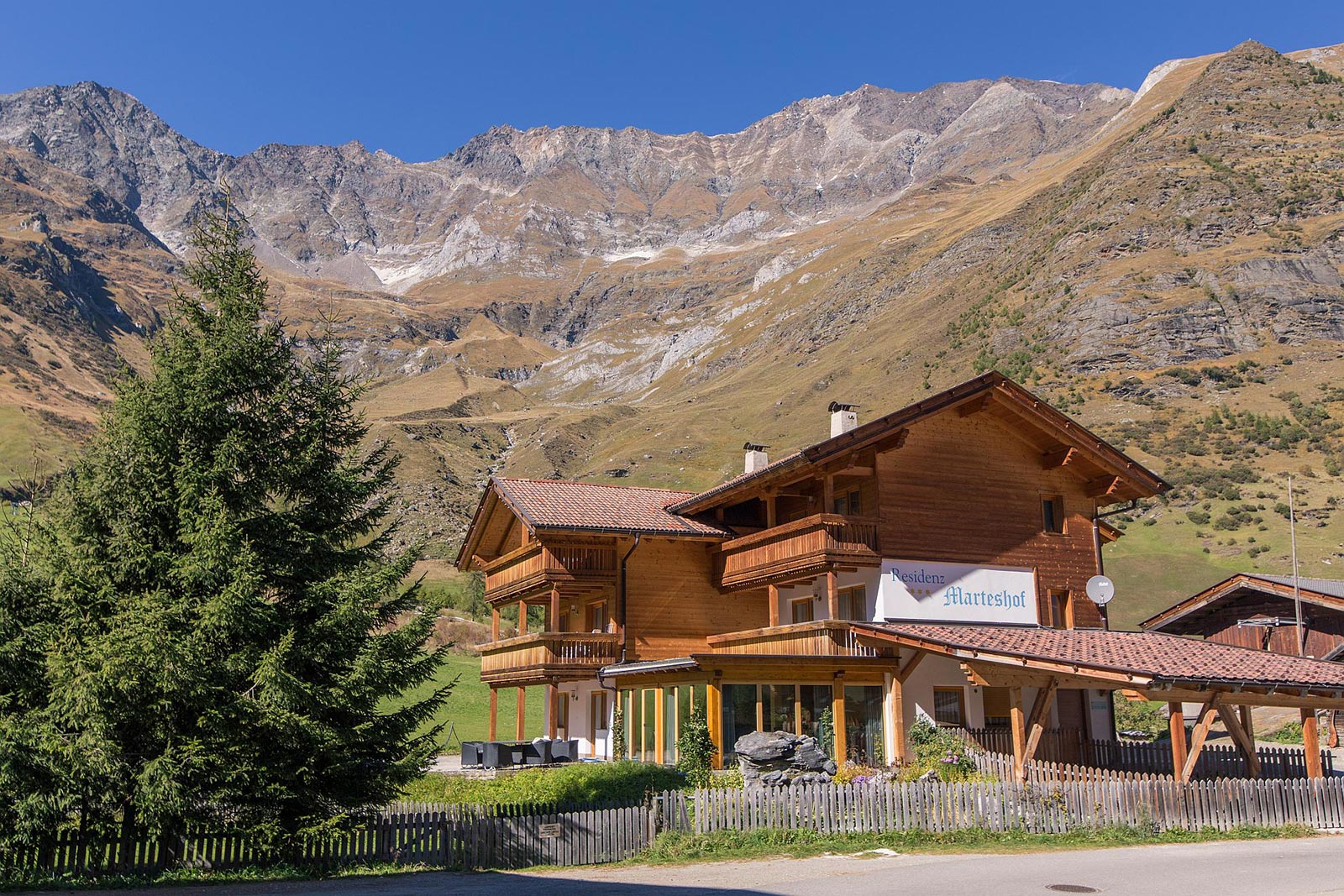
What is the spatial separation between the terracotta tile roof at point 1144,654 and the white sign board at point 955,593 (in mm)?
594

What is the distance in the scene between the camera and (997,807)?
65.9 ft

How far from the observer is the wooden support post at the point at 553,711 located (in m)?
38.0

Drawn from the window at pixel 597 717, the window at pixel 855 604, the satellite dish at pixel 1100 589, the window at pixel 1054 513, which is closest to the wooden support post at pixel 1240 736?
the satellite dish at pixel 1100 589

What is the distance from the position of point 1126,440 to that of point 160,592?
9053cm

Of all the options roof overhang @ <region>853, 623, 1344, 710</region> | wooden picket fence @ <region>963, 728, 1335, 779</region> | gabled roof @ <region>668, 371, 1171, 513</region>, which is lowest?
wooden picket fence @ <region>963, 728, 1335, 779</region>

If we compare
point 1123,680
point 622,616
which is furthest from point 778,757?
point 622,616

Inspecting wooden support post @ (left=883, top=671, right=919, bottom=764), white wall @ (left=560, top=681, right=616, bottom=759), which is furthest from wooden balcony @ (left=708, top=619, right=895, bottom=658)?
white wall @ (left=560, top=681, right=616, bottom=759)


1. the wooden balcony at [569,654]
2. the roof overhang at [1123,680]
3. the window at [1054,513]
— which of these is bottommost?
the roof overhang at [1123,680]

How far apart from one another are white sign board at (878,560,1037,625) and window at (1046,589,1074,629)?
47.4 inches

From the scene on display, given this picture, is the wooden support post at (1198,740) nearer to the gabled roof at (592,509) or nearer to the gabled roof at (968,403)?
the gabled roof at (968,403)

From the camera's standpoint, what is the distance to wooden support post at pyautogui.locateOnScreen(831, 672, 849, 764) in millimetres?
27938

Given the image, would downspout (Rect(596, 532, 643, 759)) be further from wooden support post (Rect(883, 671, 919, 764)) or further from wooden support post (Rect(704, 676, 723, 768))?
wooden support post (Rect(883, 671, 919, 764))

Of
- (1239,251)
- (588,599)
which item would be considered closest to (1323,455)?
(1239,251)

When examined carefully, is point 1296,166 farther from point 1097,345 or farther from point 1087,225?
point 1097,345
